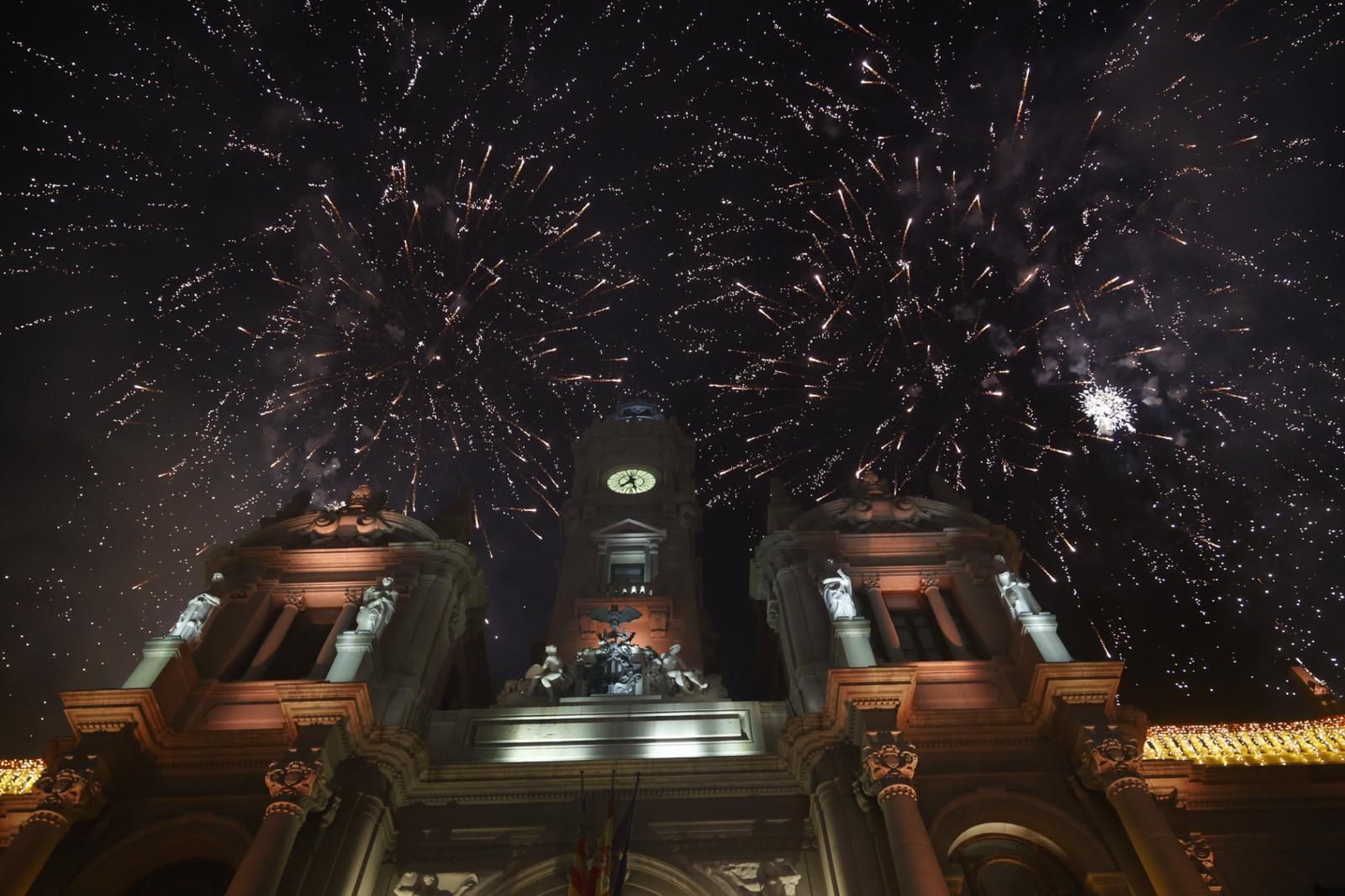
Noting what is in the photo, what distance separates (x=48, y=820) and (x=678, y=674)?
17.1 meters

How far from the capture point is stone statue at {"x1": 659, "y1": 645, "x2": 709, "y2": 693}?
103 ft

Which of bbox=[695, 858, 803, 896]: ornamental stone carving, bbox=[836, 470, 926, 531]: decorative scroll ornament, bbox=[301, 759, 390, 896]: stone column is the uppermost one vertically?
bbox=[836, 470, 926, 531]: decorative scroll ornament

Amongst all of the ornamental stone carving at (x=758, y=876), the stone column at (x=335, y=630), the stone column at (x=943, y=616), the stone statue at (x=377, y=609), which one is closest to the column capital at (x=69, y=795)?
the stone column at (x=335, y=630)

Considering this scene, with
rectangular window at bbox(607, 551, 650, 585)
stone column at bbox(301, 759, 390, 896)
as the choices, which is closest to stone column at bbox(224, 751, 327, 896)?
stone column at bbox(301, 759, 390, 896)

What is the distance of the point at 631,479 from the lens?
49.2 m

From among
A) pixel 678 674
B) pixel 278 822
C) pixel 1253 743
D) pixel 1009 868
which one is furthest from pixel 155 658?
pixel 1253 743

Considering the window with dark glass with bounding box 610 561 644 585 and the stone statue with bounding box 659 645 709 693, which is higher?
the window with dark glass with bounding box 610 561 644 585

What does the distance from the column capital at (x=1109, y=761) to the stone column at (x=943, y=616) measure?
225 inches

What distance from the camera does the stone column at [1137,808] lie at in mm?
20422

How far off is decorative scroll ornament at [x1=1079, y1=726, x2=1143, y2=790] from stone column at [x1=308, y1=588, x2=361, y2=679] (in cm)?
2045

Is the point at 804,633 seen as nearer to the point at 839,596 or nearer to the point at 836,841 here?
the point at 839,596

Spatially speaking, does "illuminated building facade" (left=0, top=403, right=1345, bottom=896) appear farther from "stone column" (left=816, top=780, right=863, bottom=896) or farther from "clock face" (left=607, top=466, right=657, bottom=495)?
"clock face" (left=607, top=466, right=657, bottom=495)

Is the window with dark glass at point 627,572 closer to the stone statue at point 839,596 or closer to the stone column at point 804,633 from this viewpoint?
the stone column at point 804,633

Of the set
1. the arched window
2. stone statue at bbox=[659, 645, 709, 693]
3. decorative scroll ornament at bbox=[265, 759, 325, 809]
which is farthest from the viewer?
stone statue at bbox=[659, 645, 709, 693]
